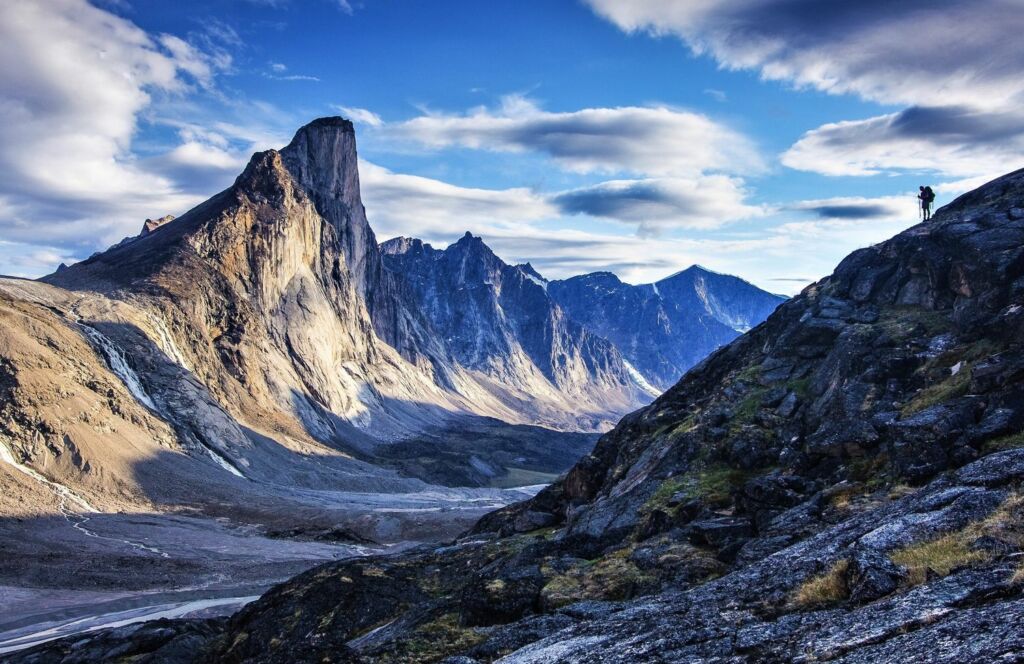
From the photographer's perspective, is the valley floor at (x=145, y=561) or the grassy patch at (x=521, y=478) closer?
the valley floor at (x=145, y=561)

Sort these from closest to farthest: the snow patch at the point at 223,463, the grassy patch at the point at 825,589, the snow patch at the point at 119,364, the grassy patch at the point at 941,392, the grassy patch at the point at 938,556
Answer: the grassy patch at the point at 938,556 < the grassy patch at the point at 825,589 < the grassy patch at the point at 941,392 < the snow patch at the point at 119,364 < the snow patch at the point at 223,463

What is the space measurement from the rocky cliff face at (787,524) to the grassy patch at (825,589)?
5 cm

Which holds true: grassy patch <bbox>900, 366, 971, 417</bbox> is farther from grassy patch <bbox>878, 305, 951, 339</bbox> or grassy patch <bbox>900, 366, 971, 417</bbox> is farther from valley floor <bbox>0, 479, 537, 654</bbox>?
valley floor <bbox>0, 479, 537, 654</bbox>

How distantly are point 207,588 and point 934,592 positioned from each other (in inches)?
2270

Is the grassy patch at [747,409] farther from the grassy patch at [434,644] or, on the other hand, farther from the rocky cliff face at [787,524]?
the grassy patch at [434,644]

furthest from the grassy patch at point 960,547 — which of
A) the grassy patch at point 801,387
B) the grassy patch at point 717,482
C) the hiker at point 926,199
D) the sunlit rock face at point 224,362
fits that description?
the sunlit rock face at point 224,362

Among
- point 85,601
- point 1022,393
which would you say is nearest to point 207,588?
point 85,601

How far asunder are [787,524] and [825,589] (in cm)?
693

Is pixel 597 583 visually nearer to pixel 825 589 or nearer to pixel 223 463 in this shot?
pixel 825 589

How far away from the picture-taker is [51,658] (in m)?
30.5

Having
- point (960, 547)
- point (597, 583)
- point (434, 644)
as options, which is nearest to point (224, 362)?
point (597, 583)

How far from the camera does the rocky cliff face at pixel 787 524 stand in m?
12.1

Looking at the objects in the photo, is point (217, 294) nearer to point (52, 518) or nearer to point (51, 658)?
point (52, 518)

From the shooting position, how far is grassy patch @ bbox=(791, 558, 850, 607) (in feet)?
42.1
